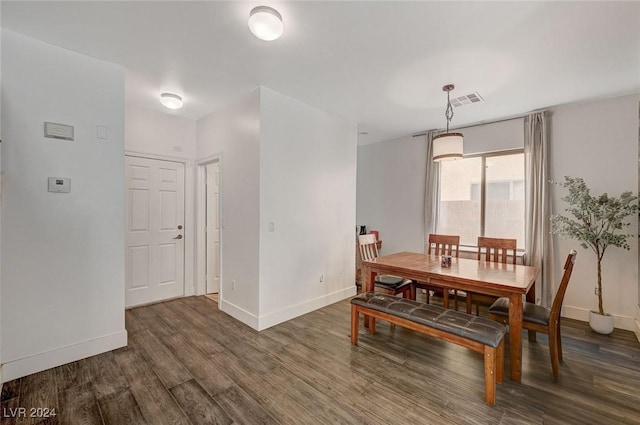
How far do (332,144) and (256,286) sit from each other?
2.24 m

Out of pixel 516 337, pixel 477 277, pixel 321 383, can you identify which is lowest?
pixel 321 383

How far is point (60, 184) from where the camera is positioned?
7.86 ft

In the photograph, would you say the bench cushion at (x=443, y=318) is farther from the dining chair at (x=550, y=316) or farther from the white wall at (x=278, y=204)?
the white wall at (x=278, y=204)

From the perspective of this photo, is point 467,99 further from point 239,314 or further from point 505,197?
point 239,314

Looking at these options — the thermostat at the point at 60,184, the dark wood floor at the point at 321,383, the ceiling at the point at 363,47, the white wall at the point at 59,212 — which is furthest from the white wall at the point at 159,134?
the dark wood floor at the point at 321,383

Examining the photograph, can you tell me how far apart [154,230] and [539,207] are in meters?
5.28

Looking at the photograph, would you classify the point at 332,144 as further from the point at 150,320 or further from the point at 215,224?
the point at 150,320

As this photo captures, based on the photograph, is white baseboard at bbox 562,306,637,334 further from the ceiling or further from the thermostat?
the thermostat

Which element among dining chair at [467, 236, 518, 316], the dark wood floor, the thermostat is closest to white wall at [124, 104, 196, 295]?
the thermostat

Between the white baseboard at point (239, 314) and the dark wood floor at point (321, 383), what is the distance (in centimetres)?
19

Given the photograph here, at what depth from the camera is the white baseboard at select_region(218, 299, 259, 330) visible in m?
3.14

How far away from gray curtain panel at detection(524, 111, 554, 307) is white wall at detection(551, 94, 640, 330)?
13 cm

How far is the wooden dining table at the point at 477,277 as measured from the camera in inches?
85.7

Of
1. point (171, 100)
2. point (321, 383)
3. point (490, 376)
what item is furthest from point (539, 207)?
point (171, 100)
